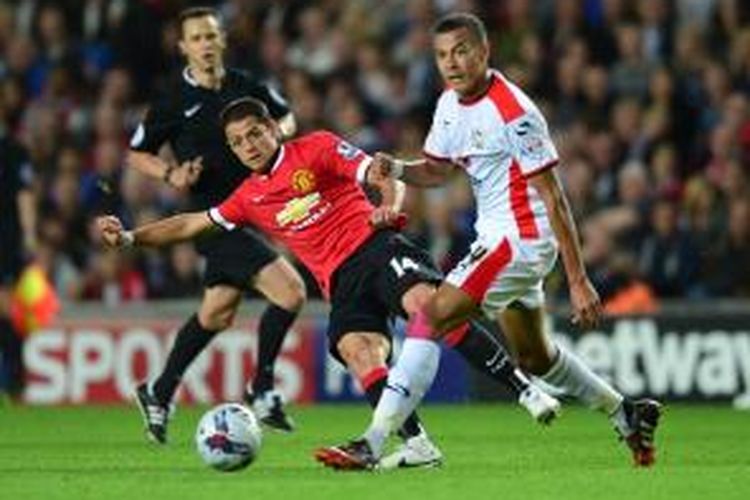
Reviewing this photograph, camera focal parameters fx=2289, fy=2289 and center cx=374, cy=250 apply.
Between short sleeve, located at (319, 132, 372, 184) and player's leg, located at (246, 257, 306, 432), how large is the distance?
6.16 feet

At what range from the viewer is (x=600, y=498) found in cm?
852

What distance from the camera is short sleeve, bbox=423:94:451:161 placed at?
32.7 ft

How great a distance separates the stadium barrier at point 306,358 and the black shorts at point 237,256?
3982 mm

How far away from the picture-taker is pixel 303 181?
34.7ft

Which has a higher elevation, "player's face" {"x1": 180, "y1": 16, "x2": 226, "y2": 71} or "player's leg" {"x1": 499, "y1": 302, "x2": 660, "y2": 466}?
"player's face" {"x1": 180, "y1": 16, "x2": 226, "y2": 71}

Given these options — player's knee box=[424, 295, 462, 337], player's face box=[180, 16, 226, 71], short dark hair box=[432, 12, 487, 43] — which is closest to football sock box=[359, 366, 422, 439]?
player's knee box=[424, 295, 462, 337]

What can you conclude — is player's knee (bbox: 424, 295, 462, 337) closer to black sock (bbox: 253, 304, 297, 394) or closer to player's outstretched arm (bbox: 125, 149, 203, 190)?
player's outstretched arm (bbox: 125, 149, 203, 190)

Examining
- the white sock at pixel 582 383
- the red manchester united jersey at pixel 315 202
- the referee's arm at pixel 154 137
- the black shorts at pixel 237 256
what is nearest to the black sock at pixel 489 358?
the white sock at pixel 582 383

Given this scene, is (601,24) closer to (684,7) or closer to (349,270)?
(684,7)

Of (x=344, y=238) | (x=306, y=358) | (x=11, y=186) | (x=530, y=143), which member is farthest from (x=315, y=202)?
(x=306, y=358)

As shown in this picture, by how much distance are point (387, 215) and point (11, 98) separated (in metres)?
9.91

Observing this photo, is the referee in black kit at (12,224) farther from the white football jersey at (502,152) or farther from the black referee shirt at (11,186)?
the white football jersey at (502,152)

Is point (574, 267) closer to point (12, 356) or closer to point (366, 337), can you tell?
point (366, 337)

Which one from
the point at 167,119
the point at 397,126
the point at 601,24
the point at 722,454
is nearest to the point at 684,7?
the point at 601,24
